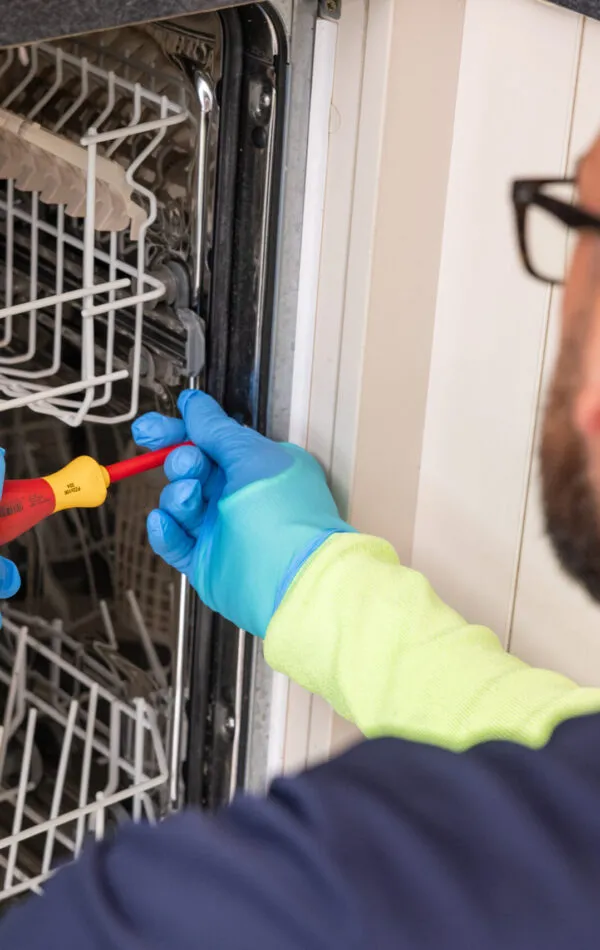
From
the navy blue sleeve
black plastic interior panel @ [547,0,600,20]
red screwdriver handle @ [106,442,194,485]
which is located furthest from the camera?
red screwdriver handle @ [106,442,194,485]

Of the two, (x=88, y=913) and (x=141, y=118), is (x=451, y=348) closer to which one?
(x=141, y=118)

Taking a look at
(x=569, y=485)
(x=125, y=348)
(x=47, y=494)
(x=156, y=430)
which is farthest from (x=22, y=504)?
(x=569, y=485)

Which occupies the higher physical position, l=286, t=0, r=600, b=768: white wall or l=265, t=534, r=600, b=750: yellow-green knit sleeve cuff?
l=286, t=0, r=600, b=768: white wall

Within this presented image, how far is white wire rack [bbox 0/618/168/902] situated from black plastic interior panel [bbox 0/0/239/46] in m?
0.74

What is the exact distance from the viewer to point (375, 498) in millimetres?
1126

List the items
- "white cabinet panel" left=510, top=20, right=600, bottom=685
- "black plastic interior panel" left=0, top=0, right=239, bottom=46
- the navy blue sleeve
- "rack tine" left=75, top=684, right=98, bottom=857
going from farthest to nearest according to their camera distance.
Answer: "rack tine" left=75, top=684, right=98, bottom=857 → "white cabinet panel" left=510, top=20, right=600, bottom=685 → "black plastic interior panel" left=0, top=0, right=239, bottom=46 → the navy blue sleeve

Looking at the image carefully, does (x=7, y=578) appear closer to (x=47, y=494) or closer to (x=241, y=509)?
(x=47, y=494)

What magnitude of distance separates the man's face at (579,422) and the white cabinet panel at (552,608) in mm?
12

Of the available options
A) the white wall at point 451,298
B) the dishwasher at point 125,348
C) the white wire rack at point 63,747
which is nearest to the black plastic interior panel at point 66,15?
the dishwasher at point 125,348

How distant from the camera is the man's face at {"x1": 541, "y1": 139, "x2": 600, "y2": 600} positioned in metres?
0.94

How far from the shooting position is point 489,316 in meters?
1.04

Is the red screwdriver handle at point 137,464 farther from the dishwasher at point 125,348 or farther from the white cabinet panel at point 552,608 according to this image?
the white cabinet panel at point 552,608

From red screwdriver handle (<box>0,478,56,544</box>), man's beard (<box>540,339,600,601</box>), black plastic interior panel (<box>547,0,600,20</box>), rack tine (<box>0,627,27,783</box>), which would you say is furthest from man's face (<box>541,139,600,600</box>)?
rack tine (<box>0,627,27,783</box>)

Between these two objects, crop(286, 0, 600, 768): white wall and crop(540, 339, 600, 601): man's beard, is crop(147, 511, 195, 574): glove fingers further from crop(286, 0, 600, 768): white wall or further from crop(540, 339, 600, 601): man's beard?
crop(540, 339, 600, 601): man's beard
